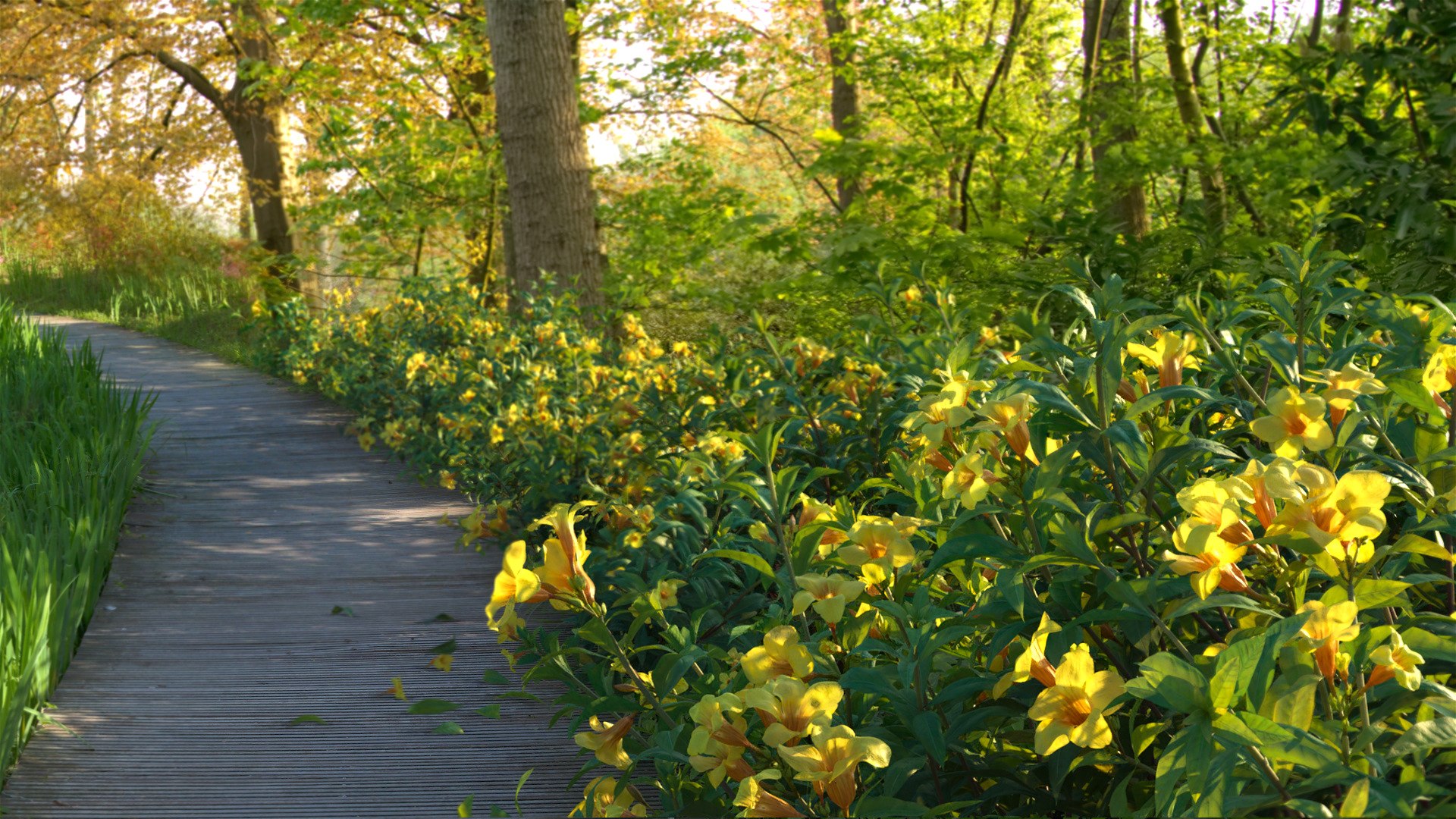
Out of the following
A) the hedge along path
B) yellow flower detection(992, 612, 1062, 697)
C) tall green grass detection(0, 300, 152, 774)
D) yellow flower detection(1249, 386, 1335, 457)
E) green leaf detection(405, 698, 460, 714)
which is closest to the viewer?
yellow flower detection(992, 612, 1062, 697)

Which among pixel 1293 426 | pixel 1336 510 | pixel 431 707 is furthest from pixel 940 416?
pixel 431 707

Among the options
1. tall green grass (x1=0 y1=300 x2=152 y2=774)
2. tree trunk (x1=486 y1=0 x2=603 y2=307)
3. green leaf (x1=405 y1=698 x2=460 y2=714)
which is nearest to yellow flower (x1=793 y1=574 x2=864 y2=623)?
green leaf (x1=405 y1=698 x2=460 y2=714)

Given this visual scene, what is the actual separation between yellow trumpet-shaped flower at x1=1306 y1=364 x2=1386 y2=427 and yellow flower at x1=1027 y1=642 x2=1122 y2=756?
1.35 feet

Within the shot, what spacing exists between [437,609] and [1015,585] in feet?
8.10

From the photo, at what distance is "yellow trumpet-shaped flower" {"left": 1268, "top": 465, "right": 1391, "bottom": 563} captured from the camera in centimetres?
91

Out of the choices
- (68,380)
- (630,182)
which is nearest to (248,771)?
(68,380)

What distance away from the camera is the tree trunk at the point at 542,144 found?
629cm

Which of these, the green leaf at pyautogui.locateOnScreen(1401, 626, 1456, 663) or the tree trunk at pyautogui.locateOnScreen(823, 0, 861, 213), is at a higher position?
the tree trunk at pyautogui.locateOnScreen(823, 0, 861, 213)

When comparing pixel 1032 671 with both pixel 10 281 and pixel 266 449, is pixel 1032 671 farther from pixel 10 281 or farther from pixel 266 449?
pixel 10 281

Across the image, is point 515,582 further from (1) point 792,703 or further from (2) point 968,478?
(2) point 968,478

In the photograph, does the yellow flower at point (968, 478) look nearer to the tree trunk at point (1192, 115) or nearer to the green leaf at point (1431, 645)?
the green leaf at point (1431, 645)

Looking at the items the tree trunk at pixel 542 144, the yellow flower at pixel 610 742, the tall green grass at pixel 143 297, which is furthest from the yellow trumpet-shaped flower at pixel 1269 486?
the tall green grass at pixel 143 297

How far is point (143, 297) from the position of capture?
13.0 m

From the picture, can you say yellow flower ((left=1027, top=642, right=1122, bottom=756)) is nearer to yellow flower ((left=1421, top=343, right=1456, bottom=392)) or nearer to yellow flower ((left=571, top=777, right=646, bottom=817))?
yellow flower ((left=1421, top=343, right=1456, bottom=392))
